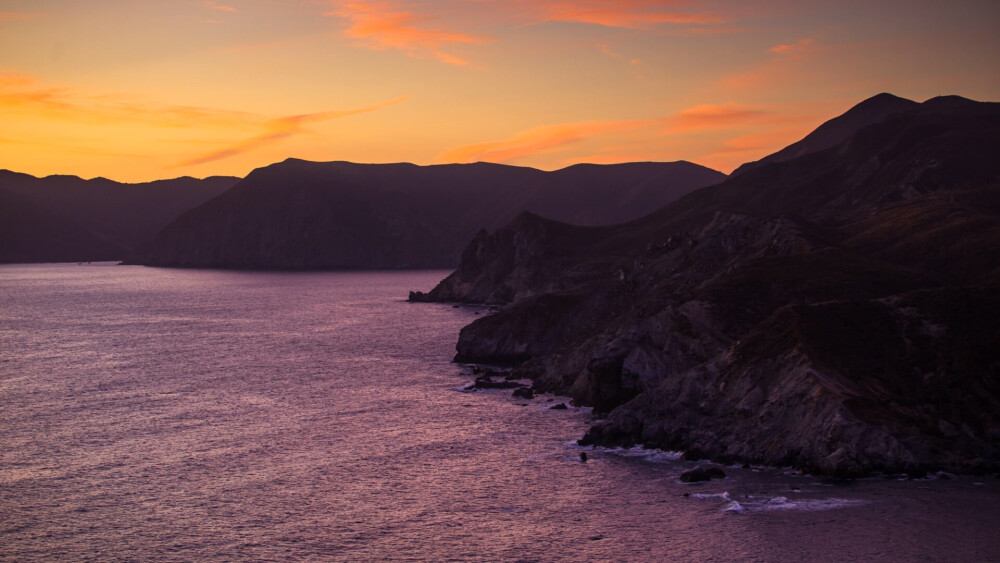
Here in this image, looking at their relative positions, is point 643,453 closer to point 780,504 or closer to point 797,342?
point 797,342

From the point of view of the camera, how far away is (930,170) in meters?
184

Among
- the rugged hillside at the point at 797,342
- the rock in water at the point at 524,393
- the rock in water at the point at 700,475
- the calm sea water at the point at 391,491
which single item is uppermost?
the rugged hillside at the point at 797,342

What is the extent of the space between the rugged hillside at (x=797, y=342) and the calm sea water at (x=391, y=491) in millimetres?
3741

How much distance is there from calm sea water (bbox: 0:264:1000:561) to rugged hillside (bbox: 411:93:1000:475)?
12.3ft

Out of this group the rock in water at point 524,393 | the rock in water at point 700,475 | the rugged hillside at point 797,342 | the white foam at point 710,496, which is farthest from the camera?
the rock in water at point 524,393

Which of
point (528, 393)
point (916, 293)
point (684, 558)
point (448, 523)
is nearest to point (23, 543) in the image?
point (448, 523)

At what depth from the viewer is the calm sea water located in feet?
174

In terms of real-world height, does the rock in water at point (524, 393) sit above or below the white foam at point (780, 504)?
above

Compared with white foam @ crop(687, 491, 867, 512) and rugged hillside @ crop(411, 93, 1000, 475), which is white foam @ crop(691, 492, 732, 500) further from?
rugged hillside @ crop(411, 93, 1000, 475)

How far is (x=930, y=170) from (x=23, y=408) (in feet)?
536

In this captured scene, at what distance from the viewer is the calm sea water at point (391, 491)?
174 feet

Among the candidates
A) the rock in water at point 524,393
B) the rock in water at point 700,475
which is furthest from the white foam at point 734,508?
the rock in water at point 524,393

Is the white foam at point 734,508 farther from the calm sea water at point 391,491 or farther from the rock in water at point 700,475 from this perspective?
the rock in water at point 700,475

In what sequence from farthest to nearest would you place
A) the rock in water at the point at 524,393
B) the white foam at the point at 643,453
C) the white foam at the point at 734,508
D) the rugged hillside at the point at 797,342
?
the rock in water at the point at 524,393
the white foam at the point at 643,453
the rugged hillside at the point at 797,342
the white foam at the point at 734,508
